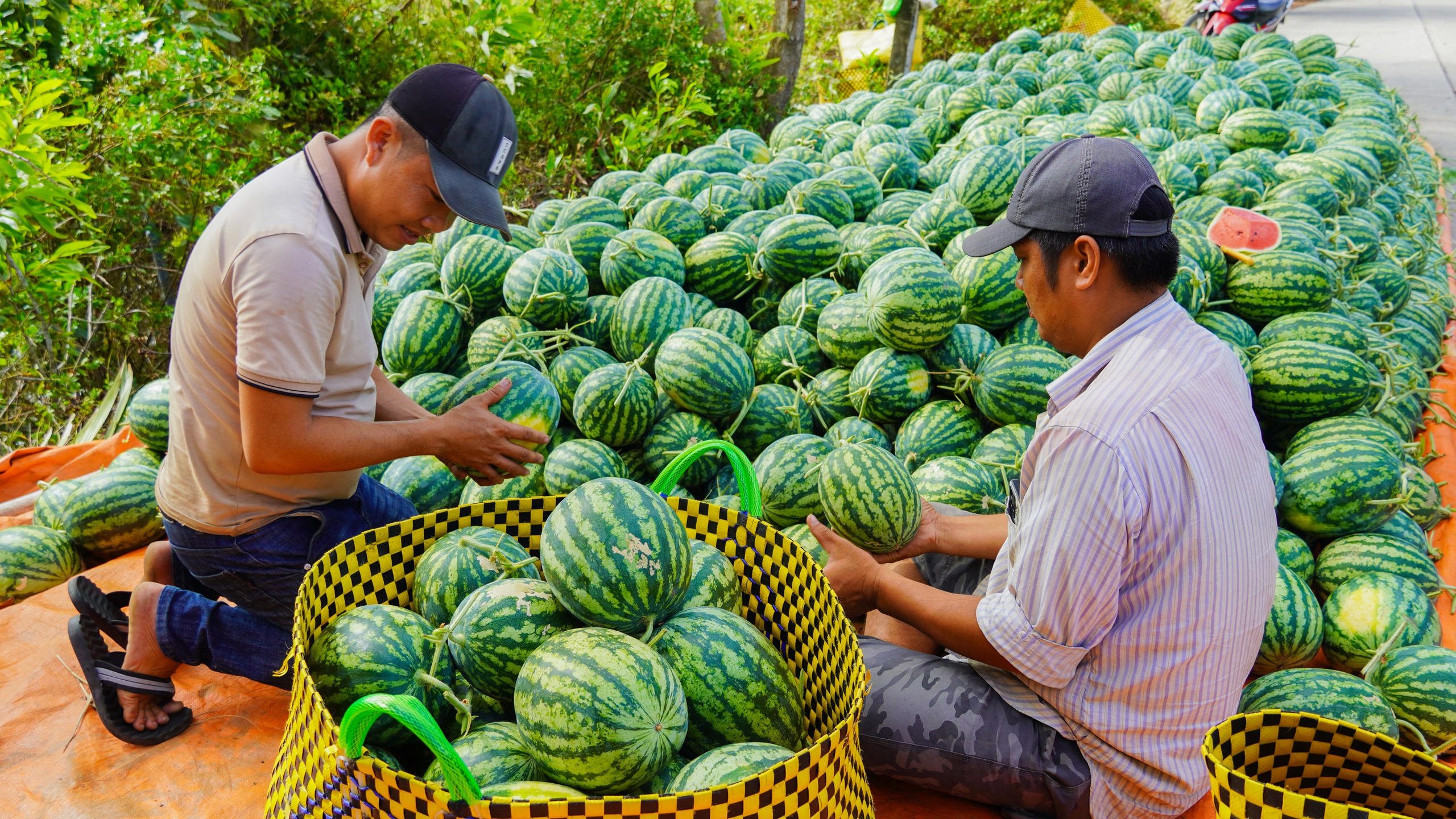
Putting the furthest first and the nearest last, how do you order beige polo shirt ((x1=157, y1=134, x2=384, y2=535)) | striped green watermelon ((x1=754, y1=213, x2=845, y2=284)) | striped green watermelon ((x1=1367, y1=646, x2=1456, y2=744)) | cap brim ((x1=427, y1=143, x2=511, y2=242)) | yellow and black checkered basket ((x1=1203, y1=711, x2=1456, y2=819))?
striped green watermelon ((x1=754, y1=213, x2=845, y2=284)) < striped green watermelon ((x1=1367, y1=646, x2=1456, y2=744)) < cap brim ((x1=427, y1=143, x2=511, y2=242)) < beige polo shirt ((x1=157, y1=134, x2=384, y2=535)) < yellow and black checkered basket ((x1=1203, y1=711, x2=1456, y2=819))

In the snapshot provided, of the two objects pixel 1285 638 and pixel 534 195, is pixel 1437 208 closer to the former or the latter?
pixel 1285 638

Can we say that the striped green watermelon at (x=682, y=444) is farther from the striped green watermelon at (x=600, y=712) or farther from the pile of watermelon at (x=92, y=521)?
the pile of watermelon at (x=92, y=521)

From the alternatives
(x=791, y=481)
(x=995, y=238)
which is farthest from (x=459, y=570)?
(x=995, y=238)

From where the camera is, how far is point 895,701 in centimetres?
195

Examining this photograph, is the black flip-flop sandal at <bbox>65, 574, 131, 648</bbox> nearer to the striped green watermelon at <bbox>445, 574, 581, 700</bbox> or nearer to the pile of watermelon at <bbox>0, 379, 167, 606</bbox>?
the pile of watermelon at <bbox>0, 379, 167, 606</bbox>

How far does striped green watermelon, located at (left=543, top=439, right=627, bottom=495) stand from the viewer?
267cm

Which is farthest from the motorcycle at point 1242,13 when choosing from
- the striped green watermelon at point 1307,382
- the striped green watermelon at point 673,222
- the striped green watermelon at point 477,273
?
the striped green watermelon at point 477,273

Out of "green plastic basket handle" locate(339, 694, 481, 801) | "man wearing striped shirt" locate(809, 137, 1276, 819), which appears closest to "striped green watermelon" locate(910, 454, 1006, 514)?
"man wearing striped shirt" locate(809, 137, 1276, 819)

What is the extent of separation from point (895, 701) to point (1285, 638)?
1165 mm

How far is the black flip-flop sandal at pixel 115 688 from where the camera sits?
2.27m

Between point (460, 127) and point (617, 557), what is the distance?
116cm

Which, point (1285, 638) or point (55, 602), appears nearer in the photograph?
point (1285, 638)

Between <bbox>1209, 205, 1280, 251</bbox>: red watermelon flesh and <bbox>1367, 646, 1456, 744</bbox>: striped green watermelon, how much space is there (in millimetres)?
1942

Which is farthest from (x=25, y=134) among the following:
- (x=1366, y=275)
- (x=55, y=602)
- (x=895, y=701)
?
(x=1366, y=275)
